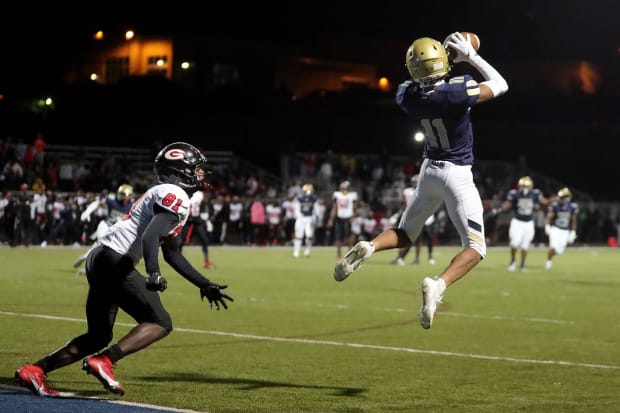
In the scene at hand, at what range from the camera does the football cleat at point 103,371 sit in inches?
285

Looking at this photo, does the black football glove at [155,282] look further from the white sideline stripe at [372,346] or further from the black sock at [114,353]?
the white sideline stripe at [372,346]

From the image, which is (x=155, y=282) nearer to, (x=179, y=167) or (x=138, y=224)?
(x=138, y=224)

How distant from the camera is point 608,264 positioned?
29.2 metres

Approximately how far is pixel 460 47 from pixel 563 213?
62.0 feet

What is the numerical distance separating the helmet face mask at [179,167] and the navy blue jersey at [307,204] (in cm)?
2261

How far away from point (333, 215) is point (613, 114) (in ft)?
111

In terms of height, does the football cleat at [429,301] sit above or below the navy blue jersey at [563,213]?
below

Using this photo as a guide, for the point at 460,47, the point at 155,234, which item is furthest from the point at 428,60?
the point at 155,234

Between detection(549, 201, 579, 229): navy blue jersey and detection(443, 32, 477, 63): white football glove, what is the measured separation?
18684 mm

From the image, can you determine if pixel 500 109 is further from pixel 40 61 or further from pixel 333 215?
pixel 333 215

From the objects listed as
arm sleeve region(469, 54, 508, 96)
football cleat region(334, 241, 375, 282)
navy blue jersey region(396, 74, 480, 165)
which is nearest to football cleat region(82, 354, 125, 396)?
football cleat region(334, 241, 375, 282)

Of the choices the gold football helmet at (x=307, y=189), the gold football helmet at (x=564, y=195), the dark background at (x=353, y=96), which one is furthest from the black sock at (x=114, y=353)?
the dark background at (x=353, y=96)

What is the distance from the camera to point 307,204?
3016 cm

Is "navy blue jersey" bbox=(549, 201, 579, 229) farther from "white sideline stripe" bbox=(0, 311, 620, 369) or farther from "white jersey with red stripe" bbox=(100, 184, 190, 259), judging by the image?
"white jersey with red stripe" bbox=(100, 184, 190, 259)
